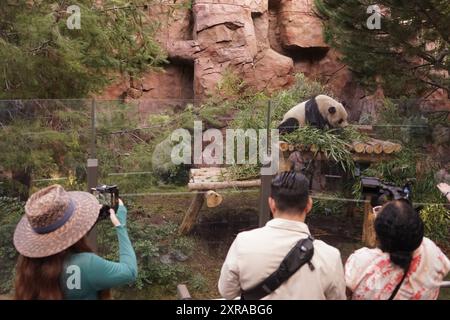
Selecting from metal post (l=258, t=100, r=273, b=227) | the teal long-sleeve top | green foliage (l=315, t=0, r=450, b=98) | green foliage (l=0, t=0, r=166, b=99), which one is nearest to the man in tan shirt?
the teal long-sleeve top

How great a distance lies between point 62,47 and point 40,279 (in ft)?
11.9

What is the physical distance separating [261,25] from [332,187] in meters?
8.34

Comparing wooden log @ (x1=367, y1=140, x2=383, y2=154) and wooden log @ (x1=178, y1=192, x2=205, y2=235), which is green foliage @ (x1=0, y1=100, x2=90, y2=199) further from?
wooden log @ (x1=367, y1=140, x2=383, y2=154)

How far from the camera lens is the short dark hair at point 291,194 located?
2148 millimetres

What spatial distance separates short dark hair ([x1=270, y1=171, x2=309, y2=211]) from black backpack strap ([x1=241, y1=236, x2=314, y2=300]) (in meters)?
0.18

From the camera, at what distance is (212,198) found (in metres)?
4.87

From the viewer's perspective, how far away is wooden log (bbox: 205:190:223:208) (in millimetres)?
4848

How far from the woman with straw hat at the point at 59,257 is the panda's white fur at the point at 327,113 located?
347cm

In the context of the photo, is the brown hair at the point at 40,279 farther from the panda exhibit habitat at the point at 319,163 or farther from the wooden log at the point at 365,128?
the wooden log at the point at 365,128

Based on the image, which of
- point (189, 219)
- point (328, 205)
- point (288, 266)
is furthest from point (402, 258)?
point (189, 219)

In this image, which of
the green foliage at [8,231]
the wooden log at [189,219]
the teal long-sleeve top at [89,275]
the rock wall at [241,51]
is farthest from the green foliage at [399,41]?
the teal long-sleeve top at [89,275]

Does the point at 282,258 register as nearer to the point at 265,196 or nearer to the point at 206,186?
the point at 265,196

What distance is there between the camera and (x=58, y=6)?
5488 mm

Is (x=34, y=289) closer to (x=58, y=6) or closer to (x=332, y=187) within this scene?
(x=332, y=187)
